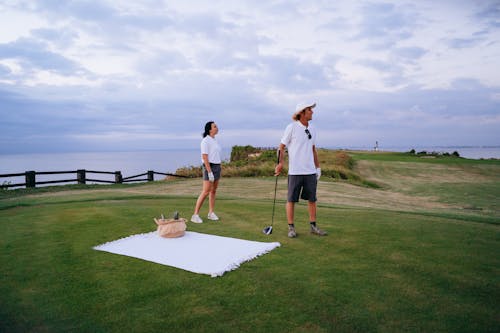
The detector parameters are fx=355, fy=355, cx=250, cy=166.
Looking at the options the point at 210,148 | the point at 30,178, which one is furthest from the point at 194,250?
the point at 30,178

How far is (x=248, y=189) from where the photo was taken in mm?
16422

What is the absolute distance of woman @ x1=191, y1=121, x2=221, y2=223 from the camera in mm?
7324

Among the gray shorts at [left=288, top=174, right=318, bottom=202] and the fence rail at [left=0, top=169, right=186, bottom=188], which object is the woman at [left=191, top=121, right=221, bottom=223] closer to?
the gray shorts at [left=288, top=174, right=318, bottom=202]

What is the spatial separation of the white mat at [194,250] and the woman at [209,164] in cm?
136

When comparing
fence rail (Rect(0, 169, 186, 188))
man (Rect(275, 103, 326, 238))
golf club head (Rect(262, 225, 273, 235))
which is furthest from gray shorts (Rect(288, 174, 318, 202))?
fence rail (Rect(0, 169, 186, 188))

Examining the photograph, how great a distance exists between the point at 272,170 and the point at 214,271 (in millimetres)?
19468

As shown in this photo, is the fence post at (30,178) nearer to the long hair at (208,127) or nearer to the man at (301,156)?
the long hair at (208,127)

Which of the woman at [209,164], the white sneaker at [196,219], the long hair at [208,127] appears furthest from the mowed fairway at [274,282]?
the long hair at [208,127]

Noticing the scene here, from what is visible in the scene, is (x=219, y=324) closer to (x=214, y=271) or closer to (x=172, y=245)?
(x=214, y=271)

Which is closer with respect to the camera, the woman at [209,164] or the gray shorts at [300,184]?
the gray shorts at [300,184]

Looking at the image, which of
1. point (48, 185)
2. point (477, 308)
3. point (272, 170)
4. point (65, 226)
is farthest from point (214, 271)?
point (272, 170)

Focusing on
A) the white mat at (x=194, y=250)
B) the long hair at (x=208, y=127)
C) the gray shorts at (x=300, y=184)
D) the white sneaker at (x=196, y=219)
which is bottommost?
the white mat at (x=194, y=250)

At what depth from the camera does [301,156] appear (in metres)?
6.00

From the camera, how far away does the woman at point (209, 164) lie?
732 cm
